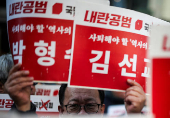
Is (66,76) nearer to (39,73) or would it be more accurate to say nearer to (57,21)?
(39,73)

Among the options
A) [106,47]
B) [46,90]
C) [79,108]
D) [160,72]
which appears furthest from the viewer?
[46,90]

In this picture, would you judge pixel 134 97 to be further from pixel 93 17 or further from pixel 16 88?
pixel 16 88

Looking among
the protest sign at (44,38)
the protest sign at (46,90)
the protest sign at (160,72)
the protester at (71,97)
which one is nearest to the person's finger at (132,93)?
the protester at (71,97)

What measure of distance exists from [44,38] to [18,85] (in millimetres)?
258

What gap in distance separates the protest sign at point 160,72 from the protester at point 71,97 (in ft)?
0.49

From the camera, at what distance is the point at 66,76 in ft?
4.06

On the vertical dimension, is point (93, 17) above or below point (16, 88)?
above

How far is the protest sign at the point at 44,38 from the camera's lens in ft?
3.96

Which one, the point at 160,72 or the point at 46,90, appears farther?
the point at 46,90

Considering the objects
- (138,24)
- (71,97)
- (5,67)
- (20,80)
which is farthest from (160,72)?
(5,67)

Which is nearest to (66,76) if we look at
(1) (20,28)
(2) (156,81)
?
(1) (20,28)

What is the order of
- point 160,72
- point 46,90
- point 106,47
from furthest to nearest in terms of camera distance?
point 46,90 < point 106,47 < point 160,72

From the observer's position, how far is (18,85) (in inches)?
47.0

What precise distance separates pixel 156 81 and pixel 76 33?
1.47 feet
